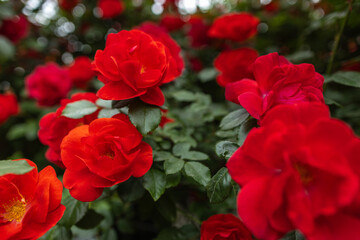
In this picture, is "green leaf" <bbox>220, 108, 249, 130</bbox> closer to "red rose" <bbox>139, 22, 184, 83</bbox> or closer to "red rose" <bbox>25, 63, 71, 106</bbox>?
"red rose" <bbox>139, 22, 184, 83</bbox>

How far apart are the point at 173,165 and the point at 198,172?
60 mm

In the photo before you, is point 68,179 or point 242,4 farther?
point 242,4

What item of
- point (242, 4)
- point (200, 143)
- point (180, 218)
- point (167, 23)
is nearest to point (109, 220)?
point (180, 218)

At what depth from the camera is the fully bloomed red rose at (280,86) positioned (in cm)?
47

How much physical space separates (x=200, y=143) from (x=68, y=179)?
1.47ft

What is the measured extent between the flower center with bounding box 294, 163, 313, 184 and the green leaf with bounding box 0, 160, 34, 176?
1.41 feet

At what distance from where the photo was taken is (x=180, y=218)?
0.85 metres

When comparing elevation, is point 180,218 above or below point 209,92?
below

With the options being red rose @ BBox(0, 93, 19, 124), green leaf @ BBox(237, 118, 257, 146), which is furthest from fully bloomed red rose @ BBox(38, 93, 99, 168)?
red rose @ BBox(0, 93, 19, 124)

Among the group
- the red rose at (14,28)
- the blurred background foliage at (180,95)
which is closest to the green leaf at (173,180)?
the blurred background foliage at (180,95)

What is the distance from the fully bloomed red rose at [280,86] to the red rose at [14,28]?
1705 millimetres

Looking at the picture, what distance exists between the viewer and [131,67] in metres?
0.51

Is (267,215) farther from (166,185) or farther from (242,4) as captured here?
(242,4)

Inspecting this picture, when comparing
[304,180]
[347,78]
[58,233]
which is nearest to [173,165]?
[304,180]
